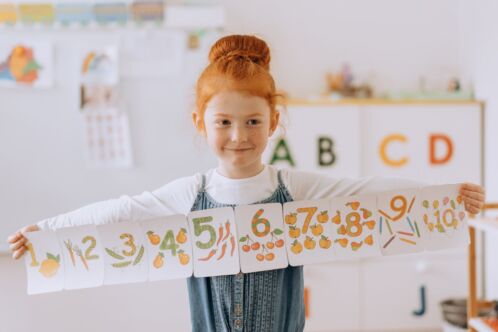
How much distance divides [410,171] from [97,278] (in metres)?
1.49

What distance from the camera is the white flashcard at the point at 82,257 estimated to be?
3.39 feet

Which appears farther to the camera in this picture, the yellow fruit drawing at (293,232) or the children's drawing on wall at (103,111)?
the children's drawing on wall at (103,111)

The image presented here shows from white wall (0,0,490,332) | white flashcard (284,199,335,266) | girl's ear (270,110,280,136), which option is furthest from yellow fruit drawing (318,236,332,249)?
white wall (0,0,490,332)

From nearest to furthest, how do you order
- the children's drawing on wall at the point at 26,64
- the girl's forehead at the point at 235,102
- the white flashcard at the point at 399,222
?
the girl's forehead at the point at 235,102, the white flashcard at the point at 399,222, the children's drawing on wall at the point at 26,64

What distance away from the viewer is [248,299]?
1.05m

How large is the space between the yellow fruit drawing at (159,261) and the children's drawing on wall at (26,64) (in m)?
1.32

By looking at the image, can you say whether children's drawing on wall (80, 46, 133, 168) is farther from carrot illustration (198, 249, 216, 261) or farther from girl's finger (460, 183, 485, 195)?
girl's finger (460, 183, 485, 195)

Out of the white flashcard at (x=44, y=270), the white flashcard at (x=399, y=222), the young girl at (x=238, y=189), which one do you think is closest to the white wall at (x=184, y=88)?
the white flashcard at (x=44, y=270)

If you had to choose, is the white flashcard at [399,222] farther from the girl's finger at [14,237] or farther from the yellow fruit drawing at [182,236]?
the girl's finger at [14,237]

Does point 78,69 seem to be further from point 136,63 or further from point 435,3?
point 435,3

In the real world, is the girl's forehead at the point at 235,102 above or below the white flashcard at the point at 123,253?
above

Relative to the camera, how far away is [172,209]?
1.09 meters

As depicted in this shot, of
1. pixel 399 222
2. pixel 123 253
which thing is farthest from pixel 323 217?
pixel 123 253

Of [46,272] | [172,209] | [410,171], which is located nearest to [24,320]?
[46,272]
